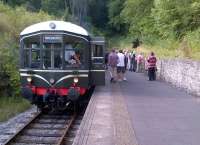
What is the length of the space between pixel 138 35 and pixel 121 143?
5361 centimetres

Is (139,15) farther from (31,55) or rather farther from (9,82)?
(31,55)

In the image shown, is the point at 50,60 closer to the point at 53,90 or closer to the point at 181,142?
the point at 53,90

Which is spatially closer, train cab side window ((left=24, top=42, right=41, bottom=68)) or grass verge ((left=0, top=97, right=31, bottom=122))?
train cab side window ((left=24, top=42, right=41, bottom=68))

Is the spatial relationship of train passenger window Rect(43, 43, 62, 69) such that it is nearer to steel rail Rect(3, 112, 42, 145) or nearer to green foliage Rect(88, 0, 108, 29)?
steel rail Rect(3, 112, 42, 145)

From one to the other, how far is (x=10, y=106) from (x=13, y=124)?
15.0 feet

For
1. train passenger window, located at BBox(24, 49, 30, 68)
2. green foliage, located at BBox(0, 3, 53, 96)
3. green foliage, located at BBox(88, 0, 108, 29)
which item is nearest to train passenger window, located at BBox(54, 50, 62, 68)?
train passenger window, located at BBox(24, 49, 30, 68)

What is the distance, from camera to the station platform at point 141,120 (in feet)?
38.0

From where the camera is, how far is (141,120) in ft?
47.2

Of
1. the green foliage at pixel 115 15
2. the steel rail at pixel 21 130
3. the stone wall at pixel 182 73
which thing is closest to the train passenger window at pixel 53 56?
the steel rail at pixel 21 130

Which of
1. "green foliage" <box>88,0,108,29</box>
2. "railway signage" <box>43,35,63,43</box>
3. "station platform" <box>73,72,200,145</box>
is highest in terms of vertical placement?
"green foliage" <box>88,0,108,29</box>

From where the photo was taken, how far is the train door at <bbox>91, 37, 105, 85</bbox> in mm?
20884

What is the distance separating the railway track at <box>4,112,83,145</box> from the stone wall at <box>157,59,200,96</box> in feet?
13.9

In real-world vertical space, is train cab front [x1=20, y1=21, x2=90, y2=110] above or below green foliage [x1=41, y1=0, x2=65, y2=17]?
below

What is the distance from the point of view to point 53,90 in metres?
19.0
